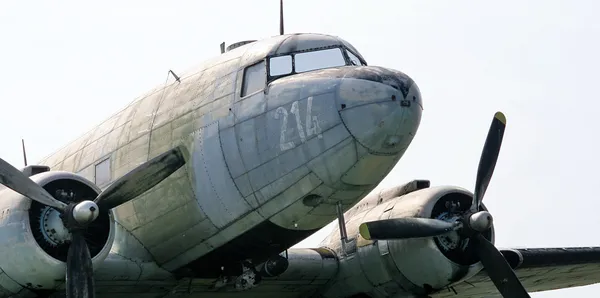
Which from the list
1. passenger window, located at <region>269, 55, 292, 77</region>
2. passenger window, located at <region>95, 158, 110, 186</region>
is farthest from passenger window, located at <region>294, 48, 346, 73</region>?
passenger window, located at <region>95, 158, 110, 186</region>

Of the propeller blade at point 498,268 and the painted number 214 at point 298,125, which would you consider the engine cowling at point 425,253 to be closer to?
the propeller blade at point 498,268

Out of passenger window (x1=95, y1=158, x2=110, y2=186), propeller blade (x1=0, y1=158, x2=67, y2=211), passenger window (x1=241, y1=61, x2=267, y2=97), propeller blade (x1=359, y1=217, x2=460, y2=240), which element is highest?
passenger window (x1=241, y1=61, x2=267, y2=97)

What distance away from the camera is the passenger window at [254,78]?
51.3ft

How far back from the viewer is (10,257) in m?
14.8

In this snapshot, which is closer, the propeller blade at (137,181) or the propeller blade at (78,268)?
the propeller blade at (78,268)

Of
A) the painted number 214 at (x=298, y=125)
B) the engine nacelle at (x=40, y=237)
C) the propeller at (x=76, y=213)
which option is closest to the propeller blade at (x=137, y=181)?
the propeller at (x=76, y=213)

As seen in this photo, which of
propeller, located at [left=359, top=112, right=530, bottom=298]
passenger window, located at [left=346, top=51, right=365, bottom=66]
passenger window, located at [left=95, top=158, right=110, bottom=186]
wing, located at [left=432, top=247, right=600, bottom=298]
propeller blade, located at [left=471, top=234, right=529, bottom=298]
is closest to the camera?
passenger window, located at [left=346, top=51, right=365, bottom=66]

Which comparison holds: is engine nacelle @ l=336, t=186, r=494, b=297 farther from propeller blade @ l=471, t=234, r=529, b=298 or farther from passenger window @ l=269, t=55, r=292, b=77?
passenger window @ l=269, t=55, r=292, b=77

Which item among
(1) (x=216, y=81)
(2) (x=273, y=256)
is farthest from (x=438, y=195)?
(1) (x=216, y=81)

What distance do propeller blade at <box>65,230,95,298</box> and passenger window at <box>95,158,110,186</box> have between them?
92.3 inches

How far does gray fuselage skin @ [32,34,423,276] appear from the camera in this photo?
576 inches

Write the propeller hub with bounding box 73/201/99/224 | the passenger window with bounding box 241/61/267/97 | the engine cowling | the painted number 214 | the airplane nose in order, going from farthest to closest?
the engine cowling < the passenger window with bounding box 241/61/267/97 < the painted number 214 < the propeller hub with bounding box 73/201/99/224 < the airplane nose

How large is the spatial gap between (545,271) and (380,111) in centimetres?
714

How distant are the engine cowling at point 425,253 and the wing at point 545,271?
97 cm
